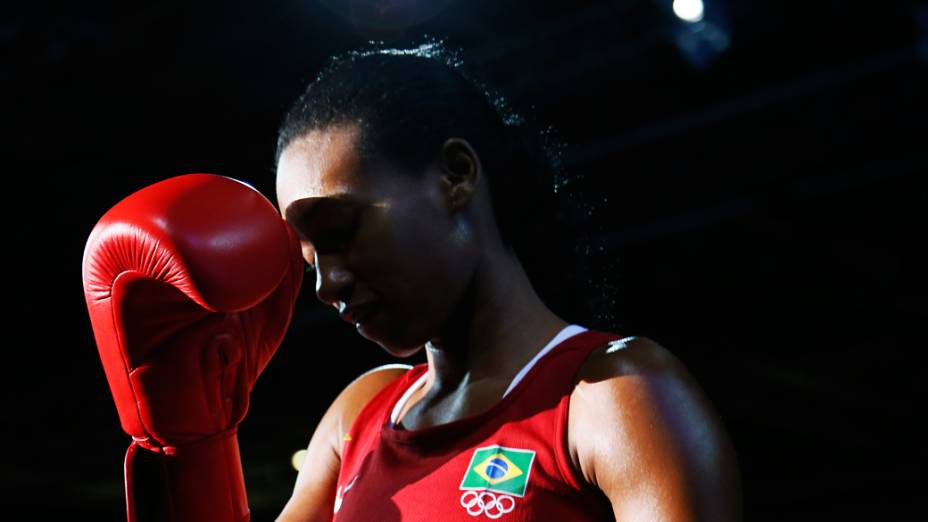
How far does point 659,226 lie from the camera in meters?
4.57

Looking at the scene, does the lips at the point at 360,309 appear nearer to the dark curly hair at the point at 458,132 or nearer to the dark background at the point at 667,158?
the dark curly hair at the point at 458,132

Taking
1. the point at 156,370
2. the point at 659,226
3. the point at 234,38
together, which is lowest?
the point at 156,370

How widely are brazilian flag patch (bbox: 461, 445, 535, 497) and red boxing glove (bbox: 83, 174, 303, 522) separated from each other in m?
0.31

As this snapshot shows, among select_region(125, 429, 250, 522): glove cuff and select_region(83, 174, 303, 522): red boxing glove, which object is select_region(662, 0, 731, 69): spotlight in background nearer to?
select_region(83, 174, 303, 522): red boxing glove

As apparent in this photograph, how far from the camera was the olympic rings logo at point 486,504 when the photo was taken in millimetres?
1094

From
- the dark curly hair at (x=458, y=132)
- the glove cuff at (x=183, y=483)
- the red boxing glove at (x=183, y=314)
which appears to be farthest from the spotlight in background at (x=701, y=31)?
the glove cuff at (x=183, y=483)

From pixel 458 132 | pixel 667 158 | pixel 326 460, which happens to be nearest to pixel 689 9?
pixel 667 158

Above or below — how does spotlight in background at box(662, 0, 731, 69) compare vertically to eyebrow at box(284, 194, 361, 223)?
above

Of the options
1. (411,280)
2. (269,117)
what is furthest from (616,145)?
(411,280)

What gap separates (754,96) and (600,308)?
8.85 feet

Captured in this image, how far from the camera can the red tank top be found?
43.0 inches

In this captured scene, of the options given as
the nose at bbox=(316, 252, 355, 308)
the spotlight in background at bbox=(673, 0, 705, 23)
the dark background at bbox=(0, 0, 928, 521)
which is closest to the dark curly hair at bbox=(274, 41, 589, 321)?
the nose at bbox=(316, 252, 355, 308)

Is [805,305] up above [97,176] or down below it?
below

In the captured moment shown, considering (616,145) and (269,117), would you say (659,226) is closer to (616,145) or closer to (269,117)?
(616,145)
